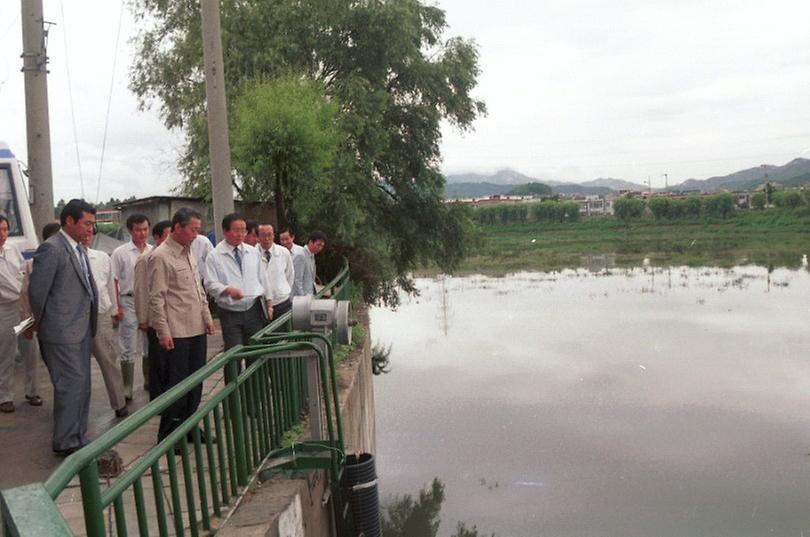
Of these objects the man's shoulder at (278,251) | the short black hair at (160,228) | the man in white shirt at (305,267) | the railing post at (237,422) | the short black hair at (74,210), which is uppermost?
the short black hair at (74,210)

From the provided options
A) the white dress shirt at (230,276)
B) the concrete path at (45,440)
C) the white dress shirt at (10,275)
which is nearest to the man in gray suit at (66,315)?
the concrete path at (45,440)

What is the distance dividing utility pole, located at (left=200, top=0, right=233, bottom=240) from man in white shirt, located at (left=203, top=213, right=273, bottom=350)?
11.9 ft

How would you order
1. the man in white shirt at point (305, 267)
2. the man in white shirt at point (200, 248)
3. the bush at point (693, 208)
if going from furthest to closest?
1. the bush at point (693, 208)
2. the man in white shirt at point (305, 267)
3. the man in white shirt at point (200, 248)

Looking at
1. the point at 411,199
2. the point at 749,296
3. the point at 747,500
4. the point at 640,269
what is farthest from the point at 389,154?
the point at 640,269

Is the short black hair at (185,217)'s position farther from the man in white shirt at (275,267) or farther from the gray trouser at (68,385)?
the man in white shirt at (275,267)

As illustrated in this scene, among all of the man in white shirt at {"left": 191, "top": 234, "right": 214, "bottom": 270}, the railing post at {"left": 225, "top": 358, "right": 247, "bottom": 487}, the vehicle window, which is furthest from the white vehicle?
the railing post at {"left": 225, "top": 358, "right": 247, "bottom": 487}

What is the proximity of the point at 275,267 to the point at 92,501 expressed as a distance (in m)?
4.63

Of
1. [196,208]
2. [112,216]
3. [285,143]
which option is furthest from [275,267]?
[112,216]

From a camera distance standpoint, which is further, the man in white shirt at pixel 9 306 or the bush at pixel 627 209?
the bush at pixel 627 209

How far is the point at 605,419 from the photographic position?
17.0m

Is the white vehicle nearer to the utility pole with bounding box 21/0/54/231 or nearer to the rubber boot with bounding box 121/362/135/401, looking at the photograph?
the utility pole with bounding box 21/0/54/231

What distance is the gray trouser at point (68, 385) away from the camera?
5.10 m

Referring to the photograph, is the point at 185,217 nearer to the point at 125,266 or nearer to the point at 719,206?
the point at 125,266

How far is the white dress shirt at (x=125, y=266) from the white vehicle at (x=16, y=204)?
3.03 m
